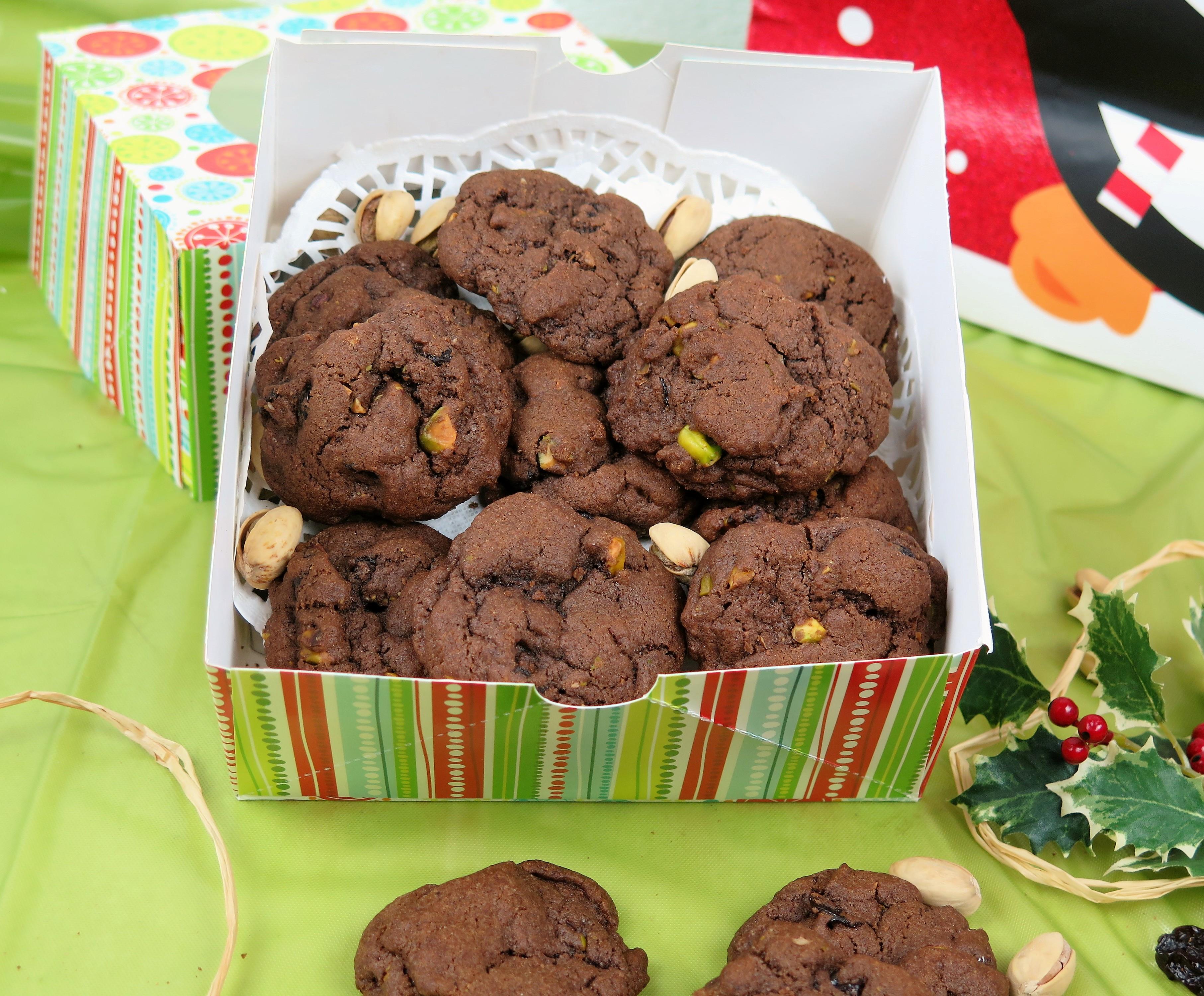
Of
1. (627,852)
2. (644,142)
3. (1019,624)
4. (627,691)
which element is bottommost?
(627,852)

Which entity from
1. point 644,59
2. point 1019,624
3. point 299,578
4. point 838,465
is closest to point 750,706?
point 838,465

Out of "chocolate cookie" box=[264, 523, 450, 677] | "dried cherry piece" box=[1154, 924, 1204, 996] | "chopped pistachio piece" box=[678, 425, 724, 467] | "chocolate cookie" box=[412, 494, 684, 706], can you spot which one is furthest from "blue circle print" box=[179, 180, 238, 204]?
"dried cherry piece" box=[1154, 924, 1204, 996]

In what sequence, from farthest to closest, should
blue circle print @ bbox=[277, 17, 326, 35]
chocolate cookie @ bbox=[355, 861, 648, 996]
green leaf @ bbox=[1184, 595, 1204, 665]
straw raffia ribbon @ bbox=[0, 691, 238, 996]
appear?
Result: blue circle print @ bbox=[277, 17, 326, 35] < green leaf @ bbox=[1184, 595, 1204, 665] < straw raffia ribbon @ bbox=[0, 691, 238, 996] < chocolate cookie @ bbox=[355, 861, 648, 996]

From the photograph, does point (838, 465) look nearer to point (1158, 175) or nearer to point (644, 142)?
point (644, 142)

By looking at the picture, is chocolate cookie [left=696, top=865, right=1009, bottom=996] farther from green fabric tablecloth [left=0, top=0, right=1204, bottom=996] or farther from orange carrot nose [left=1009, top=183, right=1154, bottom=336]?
orange carrot nose [left=1009, top=183, right=1154, bottom=336]

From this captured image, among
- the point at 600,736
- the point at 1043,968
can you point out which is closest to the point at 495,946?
the point at 600,736

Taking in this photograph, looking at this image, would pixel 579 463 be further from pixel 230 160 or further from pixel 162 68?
pixel 162 68

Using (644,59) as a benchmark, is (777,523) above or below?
below
